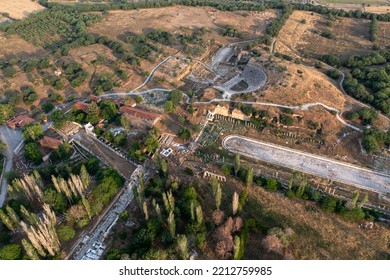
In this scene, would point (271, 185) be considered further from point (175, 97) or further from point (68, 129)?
point (68, 129)

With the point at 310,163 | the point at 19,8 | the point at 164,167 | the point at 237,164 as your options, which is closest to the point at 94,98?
the point at 164,167

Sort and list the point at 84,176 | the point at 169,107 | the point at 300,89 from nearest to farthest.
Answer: the point at 84,176, the point at 169,107, the point at 300,89

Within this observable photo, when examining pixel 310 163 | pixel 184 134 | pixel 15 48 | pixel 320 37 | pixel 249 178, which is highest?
pixel 15 48

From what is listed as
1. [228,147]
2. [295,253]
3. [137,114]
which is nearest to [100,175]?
[137,114]

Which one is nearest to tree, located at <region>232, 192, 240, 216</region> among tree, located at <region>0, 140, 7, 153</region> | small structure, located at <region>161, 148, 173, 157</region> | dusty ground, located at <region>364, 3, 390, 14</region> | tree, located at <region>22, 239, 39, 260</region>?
small structure, located at <region>161, 148, 173, 157</region>

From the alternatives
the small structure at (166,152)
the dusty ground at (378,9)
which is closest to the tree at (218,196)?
the small structure at (166,152)
